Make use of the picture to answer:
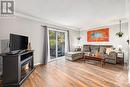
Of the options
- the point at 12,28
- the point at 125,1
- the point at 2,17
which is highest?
the point at 125,1

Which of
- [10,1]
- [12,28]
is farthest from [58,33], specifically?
[10,1]

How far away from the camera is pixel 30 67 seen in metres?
3.89

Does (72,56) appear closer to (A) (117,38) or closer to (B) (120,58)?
(B) (120,58)

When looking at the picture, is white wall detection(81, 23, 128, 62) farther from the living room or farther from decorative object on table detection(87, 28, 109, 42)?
decorative object on table detection(87, 28, 109, 42)

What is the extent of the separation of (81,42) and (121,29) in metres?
3.13

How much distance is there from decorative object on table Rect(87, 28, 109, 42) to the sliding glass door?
2.10 m

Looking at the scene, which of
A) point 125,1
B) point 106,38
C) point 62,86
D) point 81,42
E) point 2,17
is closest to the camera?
point 62,86

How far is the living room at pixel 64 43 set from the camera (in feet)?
8.85

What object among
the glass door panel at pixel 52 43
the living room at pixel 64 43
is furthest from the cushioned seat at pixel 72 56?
the glass door panel at pixel 52 43

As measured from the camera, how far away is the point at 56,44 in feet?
19.8

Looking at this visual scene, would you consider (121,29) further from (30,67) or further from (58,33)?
(30,67)

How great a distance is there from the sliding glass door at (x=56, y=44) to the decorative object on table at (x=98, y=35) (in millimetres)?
2104

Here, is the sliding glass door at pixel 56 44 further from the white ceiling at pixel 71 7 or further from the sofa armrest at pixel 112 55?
the sofa armrest at pixel 112 55

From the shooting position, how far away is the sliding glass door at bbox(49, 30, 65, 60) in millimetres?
5772
